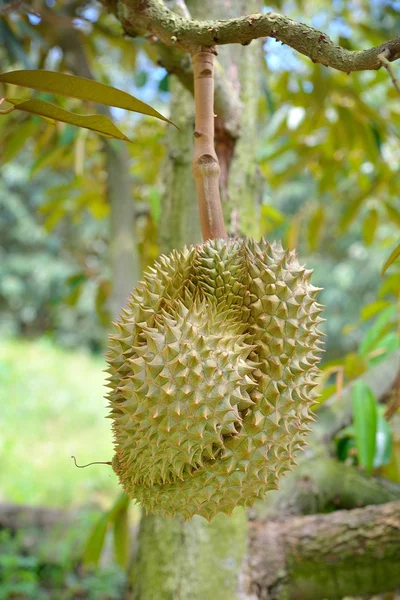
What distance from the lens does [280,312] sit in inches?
27.8

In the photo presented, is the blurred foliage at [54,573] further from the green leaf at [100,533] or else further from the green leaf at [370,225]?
the green leaf at [370,225]

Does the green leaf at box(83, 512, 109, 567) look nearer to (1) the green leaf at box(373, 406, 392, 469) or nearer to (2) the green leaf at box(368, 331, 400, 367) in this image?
(1) the green leaf at box(373, 406, 392, 469)

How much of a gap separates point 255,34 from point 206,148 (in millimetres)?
124

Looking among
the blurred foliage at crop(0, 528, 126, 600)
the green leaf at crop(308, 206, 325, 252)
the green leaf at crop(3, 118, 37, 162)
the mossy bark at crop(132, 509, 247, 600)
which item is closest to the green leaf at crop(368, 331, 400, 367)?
the mossy bark at crop(132, 509, 247, 600)

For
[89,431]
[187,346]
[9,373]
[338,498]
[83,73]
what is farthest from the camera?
[9,373]

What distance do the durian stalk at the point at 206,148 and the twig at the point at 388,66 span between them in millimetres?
192

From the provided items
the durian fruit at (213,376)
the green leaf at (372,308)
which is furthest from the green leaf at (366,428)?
the green leaf at (372,308)

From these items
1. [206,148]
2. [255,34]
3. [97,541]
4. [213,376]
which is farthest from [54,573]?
[255,34]

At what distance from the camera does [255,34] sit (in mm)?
584

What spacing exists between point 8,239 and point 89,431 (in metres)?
5.81

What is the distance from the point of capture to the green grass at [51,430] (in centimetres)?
318

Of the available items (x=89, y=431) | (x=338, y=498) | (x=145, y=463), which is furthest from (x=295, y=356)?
(x=89, y=431)

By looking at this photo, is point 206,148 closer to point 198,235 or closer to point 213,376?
point 213,376

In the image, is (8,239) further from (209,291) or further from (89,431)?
(209,291)
